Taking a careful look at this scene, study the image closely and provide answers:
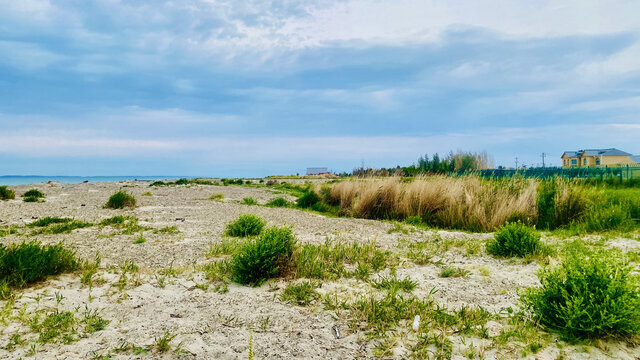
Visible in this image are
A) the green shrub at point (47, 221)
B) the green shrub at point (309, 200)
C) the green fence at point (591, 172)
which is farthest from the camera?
the green fence at point (591, 172)

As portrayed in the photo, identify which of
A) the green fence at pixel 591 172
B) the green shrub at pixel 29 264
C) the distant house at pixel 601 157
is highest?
the distant house at pixel 601 157

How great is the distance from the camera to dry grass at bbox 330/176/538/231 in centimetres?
855

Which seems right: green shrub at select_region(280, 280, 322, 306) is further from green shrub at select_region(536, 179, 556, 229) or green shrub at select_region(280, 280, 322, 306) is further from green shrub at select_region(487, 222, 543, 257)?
green shrub at select_region(536, 179, 556, 229)

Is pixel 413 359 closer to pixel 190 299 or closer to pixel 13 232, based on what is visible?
pixel 190 299

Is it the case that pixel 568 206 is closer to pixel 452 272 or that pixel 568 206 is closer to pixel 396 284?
pixel 452 272

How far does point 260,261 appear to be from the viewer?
164 inches

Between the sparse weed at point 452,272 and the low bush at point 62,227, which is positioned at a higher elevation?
the low bush at point 62,227

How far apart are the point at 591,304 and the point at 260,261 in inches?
116

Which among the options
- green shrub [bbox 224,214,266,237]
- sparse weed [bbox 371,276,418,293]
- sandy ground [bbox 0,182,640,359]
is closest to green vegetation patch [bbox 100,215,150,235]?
sandy ground [bbox 0,182,640,359]

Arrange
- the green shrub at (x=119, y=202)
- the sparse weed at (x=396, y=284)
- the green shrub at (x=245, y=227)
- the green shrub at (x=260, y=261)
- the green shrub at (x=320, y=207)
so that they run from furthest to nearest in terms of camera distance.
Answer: the green shrub at (x=320, y=207) → the green shrub at (x=119, y=202) → the green shrub at (x=245, y=227) → the green shrub at (x=260, y=261) → the sparse weed at (x=396, y=284)

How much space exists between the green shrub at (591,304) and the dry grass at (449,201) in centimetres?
545

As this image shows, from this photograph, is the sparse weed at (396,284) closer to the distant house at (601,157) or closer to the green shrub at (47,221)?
the green shrub at (47,221)

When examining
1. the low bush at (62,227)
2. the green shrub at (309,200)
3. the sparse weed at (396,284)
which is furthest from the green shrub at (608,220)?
the low bush at (62,227)

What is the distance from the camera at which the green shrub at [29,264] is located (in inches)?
153
